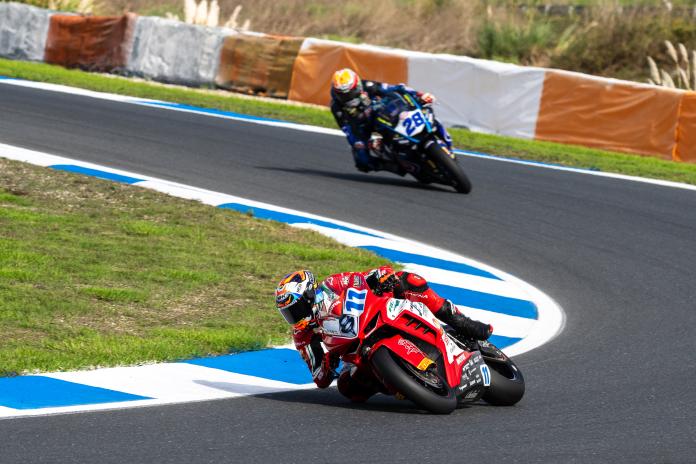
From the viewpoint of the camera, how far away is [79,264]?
10.0 meters

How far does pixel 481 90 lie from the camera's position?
20.8m

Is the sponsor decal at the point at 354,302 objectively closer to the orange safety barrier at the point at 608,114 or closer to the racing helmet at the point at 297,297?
the racing helmet at the point at 297,297

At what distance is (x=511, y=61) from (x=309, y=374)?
21.8m

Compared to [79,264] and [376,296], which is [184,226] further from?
[376,296]

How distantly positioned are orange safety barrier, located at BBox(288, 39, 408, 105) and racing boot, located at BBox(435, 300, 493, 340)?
15.0 meters

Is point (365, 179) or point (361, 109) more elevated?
point (361, 109)

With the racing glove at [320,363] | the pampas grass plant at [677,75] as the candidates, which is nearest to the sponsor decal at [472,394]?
the racing glove at [320,363]

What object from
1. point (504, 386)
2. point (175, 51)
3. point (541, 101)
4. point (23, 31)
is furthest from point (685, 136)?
point (23, 31)

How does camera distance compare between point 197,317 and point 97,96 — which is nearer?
point 197,317

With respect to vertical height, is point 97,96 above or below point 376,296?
below

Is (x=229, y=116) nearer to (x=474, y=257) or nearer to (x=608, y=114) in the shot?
(x=608, y=114)

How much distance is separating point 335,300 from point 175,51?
1876 cm

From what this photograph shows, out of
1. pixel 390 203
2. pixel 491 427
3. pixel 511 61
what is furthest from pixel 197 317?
pixel 511 61

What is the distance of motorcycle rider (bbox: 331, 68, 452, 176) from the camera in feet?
50.3
